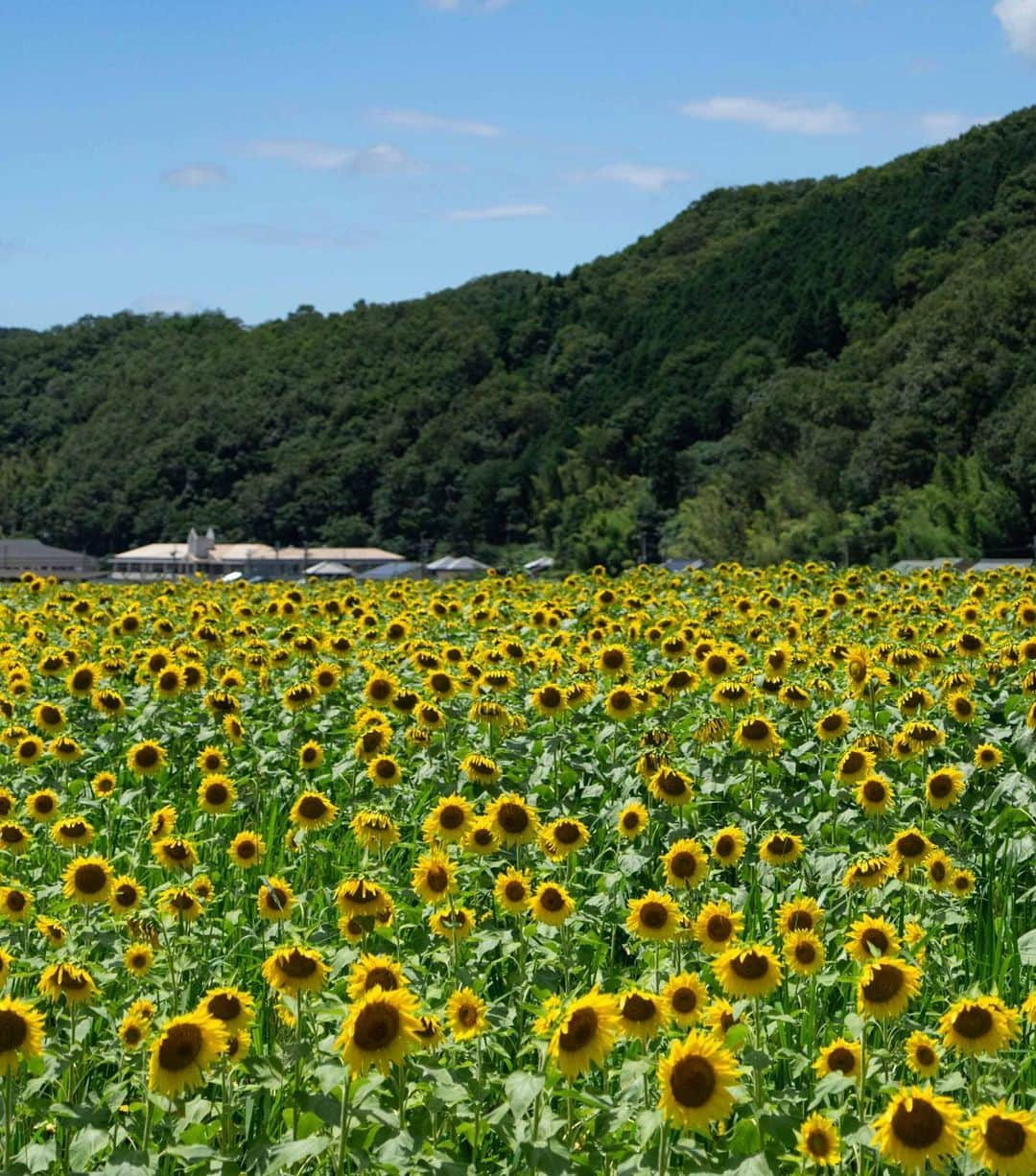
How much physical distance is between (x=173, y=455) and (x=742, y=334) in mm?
49575

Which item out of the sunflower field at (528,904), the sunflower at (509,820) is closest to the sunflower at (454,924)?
the sunflower field at (528,904)

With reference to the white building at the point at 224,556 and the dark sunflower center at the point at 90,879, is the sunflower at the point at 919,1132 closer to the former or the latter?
the dark sunflower center at the point at 90,879

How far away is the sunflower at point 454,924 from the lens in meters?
4.30

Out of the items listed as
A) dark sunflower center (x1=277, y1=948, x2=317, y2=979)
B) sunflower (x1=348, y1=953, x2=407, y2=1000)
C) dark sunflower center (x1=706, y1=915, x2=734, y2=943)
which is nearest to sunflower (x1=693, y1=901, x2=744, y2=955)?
dark sunflower center (x1=706, y1=915, x2=734, y2=943)

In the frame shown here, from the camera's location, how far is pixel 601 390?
127 meters

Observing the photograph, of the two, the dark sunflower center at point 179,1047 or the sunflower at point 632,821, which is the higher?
the sunflower at point 632,821

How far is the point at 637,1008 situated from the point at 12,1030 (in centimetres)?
137

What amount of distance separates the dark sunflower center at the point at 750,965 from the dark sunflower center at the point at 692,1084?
63 cm

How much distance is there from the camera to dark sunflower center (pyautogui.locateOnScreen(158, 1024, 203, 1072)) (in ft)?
11.4

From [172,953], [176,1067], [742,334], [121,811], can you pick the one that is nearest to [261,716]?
[121,811]

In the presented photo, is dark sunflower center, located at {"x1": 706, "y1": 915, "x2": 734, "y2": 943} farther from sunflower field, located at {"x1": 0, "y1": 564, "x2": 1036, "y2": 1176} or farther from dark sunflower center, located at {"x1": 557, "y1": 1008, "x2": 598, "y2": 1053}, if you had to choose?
dark sunflower center, located at {"x1": 557, "y1": 1008, "x2": 598, "y2": 1053}

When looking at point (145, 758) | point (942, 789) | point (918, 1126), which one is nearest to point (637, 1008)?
point (918, 1126)

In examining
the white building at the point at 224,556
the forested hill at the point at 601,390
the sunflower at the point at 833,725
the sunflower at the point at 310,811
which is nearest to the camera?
the sunflower at the point at 310,811

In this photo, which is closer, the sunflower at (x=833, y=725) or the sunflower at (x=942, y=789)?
the sunflower at (x=942, y=789)
